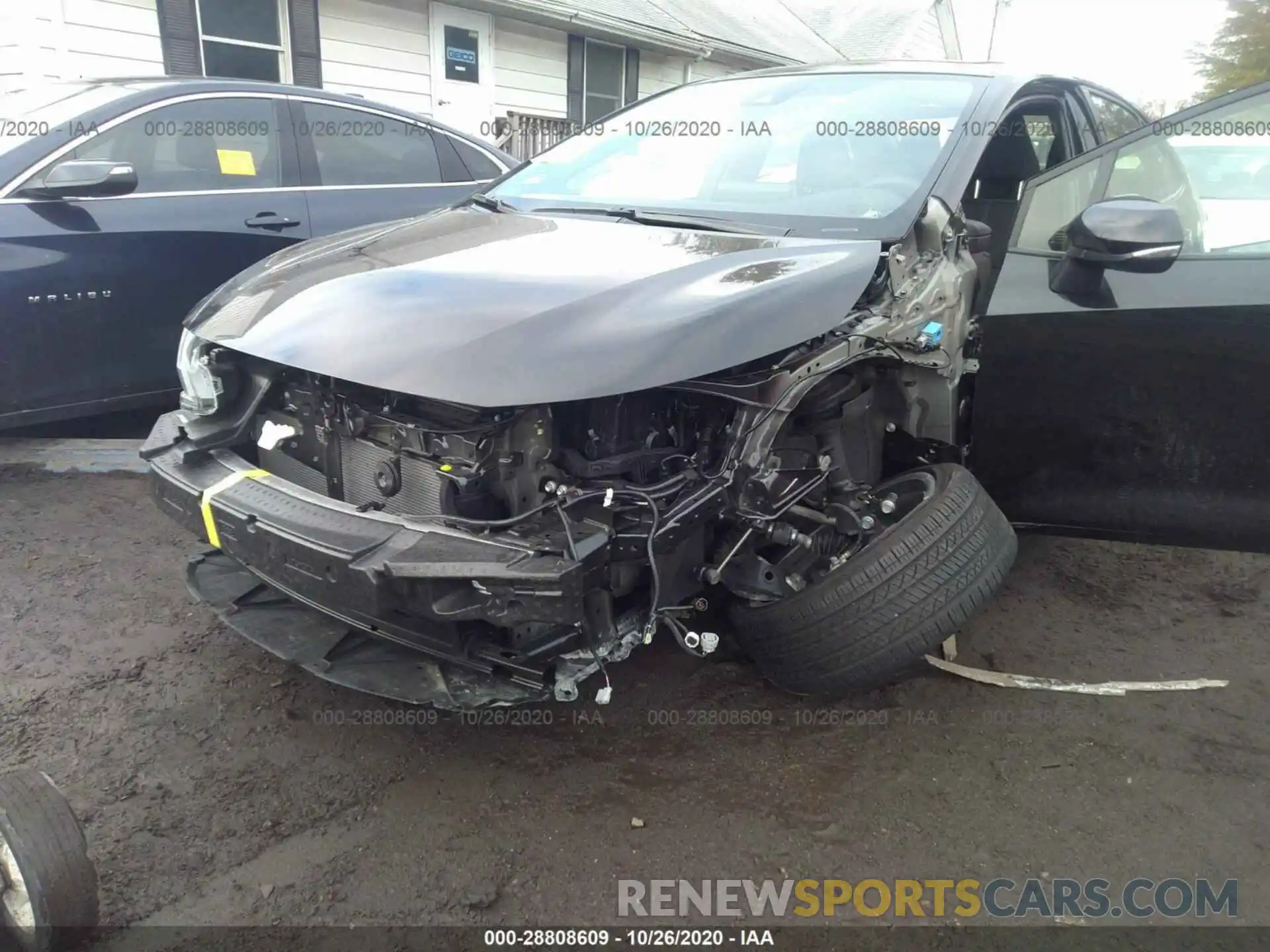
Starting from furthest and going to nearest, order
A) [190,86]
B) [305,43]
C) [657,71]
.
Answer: [657,71]
[305,43]
[190,86]

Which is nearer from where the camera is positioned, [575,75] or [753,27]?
[575,75]

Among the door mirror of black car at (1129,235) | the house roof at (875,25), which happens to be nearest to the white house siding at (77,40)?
the door mirror of black car at (1129,235)

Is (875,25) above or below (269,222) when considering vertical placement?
above

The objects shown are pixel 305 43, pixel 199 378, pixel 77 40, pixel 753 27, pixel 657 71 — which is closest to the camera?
pixel 199 378

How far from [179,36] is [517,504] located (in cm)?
719

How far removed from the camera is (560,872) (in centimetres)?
218

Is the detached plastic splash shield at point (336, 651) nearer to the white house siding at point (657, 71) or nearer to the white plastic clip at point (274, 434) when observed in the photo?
the white plastic clip at point (274, 434)

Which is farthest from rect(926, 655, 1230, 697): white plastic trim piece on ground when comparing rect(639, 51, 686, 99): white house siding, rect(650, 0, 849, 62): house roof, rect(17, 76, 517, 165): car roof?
rect(650, 0, 849, 62): house roof

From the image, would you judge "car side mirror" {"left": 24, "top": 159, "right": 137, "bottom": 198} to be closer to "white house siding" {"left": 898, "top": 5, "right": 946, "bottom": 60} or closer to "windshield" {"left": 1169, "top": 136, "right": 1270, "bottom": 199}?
"windshield" {"left": 1169, "top": 136, "right": 1270, "bottom": 199}

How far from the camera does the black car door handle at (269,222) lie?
4383 mm

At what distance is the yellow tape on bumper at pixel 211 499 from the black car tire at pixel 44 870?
705mm

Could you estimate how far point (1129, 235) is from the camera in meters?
2.56

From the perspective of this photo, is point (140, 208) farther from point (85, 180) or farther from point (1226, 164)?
point (1226, 164)

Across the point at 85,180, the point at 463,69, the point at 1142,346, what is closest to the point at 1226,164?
the point at 1142,346
